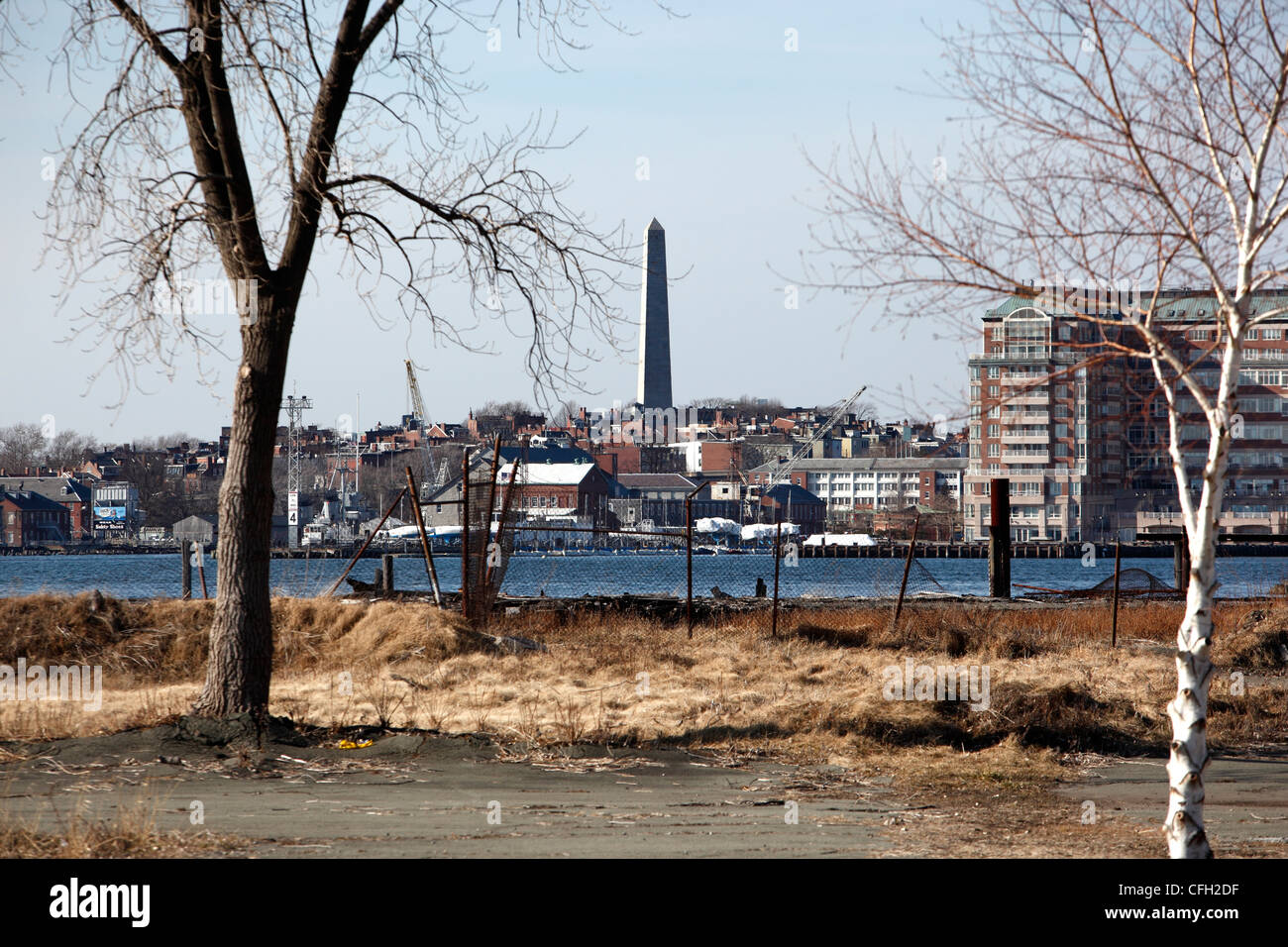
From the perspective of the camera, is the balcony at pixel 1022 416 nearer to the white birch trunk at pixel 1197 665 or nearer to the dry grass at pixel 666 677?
the white birch trunk at pixel 1197 665

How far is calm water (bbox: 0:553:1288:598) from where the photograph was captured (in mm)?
50844

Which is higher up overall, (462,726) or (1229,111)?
(1229,111)

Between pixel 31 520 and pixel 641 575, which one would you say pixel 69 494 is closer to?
pixel 31 520

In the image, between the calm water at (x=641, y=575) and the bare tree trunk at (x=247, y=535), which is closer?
the bare tree trunk at (x=247, y=535)

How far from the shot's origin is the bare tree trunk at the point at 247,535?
11.3 metres

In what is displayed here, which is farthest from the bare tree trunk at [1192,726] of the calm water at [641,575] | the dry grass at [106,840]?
the calm water at [641,575]

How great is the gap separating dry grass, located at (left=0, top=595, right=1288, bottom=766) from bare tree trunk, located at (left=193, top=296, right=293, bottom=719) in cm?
117

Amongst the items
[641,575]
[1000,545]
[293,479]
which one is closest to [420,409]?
[293,479]

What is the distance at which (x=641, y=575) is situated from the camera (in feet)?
253

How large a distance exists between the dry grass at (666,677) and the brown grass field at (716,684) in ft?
0.11
